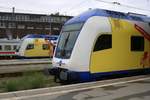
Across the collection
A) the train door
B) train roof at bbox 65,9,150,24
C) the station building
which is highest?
the station building

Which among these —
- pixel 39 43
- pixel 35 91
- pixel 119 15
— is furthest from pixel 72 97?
pixel 39 43

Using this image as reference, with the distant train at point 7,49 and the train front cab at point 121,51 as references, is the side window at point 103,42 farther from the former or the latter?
the distant train at point 7,49

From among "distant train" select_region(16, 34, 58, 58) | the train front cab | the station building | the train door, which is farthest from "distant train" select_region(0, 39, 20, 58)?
the station building

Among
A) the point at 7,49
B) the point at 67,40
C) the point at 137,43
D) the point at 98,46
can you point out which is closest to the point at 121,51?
the point at 137,43

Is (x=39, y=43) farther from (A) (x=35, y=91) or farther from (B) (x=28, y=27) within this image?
(B) (x=28, y=27)

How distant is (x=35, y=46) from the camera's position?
134 ft

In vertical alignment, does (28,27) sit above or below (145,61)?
above

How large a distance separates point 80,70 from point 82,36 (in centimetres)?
144

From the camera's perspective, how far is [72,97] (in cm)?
1061

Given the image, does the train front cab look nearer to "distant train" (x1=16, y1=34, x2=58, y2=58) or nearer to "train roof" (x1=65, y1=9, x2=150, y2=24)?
"train roof" (x1=65, y1=9, x2=150, y2=24)

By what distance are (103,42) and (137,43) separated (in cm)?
246

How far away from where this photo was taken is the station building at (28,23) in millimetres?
93750

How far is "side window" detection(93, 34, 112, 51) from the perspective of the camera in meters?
15.7

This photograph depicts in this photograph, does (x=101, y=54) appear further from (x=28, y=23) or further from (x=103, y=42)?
(x=28, y=23)
